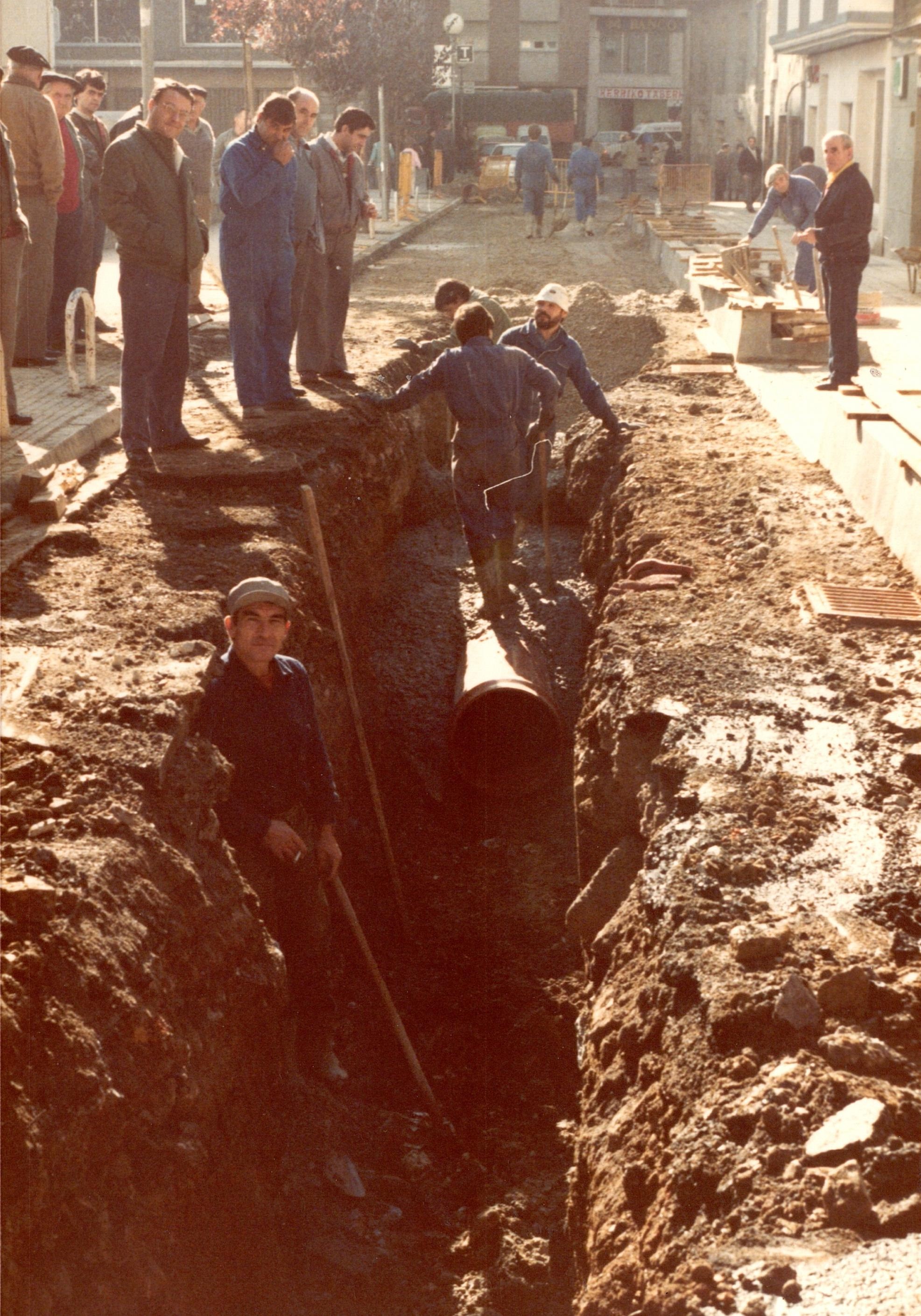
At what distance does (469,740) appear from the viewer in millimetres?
8148

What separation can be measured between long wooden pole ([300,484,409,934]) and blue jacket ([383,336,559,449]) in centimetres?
160

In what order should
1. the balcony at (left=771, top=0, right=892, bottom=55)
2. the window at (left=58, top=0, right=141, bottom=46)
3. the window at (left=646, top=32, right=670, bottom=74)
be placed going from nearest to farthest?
the balcony at (left=771, top=0, right=892, bottom=55) → the window at (left=58, top=0, right=141, bottom=46) → the window at (left=646, top=32, right=670, bottom=74)

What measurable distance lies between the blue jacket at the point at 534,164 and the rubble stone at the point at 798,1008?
26297 millimetres

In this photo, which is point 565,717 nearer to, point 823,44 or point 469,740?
point 469,740

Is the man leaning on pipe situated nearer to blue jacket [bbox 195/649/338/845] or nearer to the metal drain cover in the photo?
the metal drain cover

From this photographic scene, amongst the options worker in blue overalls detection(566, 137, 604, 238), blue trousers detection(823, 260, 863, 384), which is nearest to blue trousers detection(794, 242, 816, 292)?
blue trousers detection(823, 260, 863, 384)

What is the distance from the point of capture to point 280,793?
5.46m

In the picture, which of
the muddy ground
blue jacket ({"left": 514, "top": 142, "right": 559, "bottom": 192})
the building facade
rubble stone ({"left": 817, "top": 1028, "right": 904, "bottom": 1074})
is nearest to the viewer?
the muddy ground

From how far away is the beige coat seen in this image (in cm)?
890

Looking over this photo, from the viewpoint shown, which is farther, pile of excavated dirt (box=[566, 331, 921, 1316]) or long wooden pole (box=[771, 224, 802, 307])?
long wooden pole (box=[771, 224, 802, 307])

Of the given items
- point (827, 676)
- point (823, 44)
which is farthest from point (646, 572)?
point (823, 44)

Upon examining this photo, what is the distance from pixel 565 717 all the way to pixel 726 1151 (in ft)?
16.6

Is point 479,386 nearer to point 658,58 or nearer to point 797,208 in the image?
point 797,208

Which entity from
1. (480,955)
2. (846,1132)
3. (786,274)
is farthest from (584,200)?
(846,1132)
